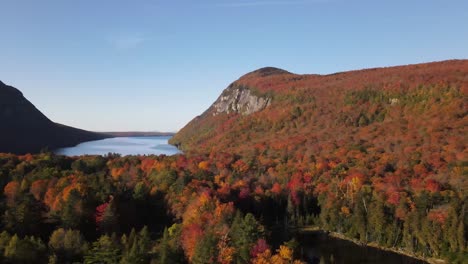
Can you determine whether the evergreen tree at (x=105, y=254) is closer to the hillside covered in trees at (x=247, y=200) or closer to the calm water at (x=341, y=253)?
the hillside covered in trees at (x=247, y=200)

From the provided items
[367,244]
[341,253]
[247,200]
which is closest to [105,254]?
[341,253]

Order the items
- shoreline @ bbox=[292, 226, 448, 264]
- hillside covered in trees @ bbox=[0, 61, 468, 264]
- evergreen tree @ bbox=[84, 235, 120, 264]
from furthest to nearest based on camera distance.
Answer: shoreline @ bbox=[292, 226, 448, 264] < hillside covered in trees @ bbox=[0, 61, 468, 264] < evergreen tree @ bbox=[84, 235, 120, 264]

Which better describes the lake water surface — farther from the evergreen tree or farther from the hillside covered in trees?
the evergreen tree

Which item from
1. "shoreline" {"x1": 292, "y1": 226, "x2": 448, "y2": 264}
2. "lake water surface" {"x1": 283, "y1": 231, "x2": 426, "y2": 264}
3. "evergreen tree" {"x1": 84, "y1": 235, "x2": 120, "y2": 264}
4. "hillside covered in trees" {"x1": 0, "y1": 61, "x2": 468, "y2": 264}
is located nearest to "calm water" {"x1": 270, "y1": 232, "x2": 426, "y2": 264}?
"lake water surface" {"x1": 283, "y1": 231, "x2": 426, "y2": 264}

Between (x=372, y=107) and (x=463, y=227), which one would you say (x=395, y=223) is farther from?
(x=372, y=107)

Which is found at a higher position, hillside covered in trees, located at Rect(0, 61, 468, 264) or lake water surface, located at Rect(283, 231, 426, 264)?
hillside covered in trees, located at Rect(0, 61, 468, 264)

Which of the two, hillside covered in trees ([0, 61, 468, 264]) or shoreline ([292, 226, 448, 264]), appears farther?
shoreline ([292, 226, 448, 264])

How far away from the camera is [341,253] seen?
2921 inches

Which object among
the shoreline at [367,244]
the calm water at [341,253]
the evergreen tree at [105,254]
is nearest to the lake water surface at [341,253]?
the calm water at [341,253]

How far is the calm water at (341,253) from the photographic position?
69688mm

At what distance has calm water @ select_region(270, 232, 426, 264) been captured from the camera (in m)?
69.7

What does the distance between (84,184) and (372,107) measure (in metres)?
147

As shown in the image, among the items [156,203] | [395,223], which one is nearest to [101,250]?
[156,203]

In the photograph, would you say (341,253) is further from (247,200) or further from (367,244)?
(247,200)
